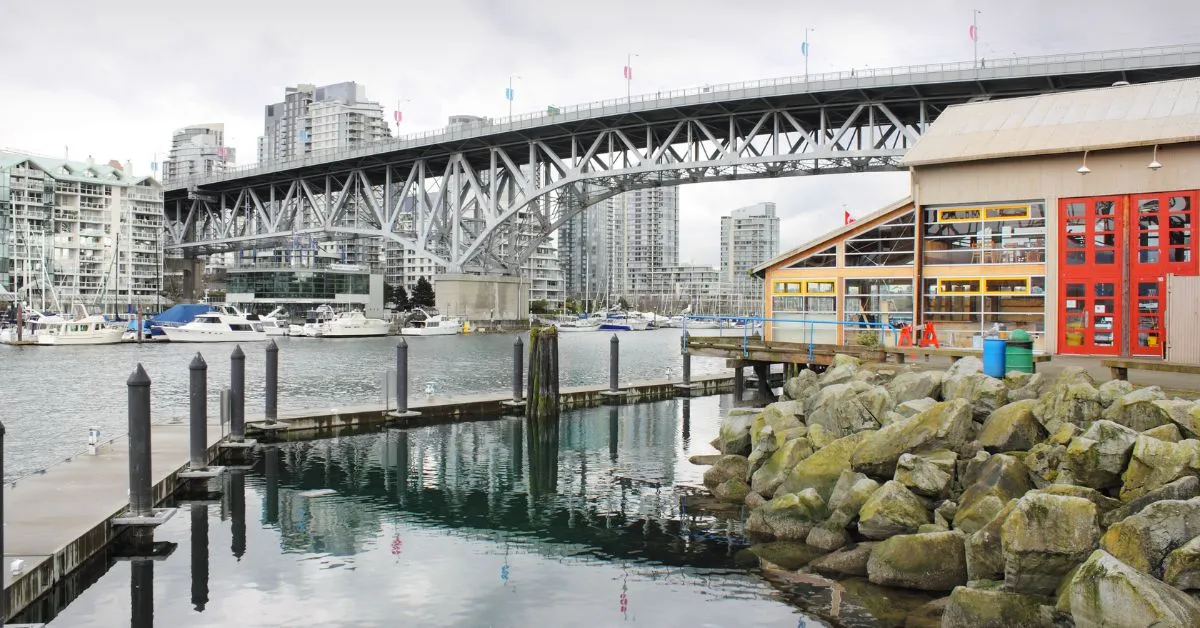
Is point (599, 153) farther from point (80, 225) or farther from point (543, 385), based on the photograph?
point (80, 225)

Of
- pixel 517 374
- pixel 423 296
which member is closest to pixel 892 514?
pixel 517 374

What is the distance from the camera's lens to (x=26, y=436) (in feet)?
79.9

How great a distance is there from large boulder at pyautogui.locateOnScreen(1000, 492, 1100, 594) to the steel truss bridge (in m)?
49.9

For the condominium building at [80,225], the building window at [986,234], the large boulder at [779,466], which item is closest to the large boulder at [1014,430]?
the large boulder at [779,466]

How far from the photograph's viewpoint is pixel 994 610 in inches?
369

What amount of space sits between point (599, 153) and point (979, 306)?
5798cm

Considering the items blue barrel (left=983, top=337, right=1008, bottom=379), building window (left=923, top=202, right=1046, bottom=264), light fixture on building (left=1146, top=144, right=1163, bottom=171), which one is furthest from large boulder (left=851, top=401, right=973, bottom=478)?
building window (left=923, top=202, right=1046, bottom=264)

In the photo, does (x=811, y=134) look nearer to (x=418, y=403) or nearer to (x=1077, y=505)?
(x=418, y=403)

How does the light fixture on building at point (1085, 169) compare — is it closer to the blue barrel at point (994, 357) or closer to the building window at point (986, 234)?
the building window at point (986, 234)

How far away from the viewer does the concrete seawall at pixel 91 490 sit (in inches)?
410

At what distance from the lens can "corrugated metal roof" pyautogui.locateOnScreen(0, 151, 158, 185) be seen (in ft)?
390

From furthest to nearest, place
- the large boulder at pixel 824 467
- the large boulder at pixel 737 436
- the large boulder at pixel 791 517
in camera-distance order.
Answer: the large boulder at pixel 737 436 < the large boulder at pixel 824 467 < the large boulder at pixel 791 517

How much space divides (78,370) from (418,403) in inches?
1197

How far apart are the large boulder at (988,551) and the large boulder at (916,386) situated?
5.70 m
